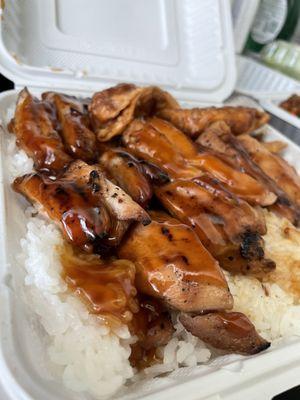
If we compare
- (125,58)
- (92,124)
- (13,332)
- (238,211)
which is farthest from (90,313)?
(125,58)

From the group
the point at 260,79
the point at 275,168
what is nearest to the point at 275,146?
the point at 275,168

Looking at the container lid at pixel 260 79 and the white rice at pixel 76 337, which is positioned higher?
the container lid at pixel 260 79

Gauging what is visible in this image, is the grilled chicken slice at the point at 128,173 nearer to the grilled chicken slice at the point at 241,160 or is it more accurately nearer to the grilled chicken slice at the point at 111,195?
the grilled chicken slice at the point at 111,195

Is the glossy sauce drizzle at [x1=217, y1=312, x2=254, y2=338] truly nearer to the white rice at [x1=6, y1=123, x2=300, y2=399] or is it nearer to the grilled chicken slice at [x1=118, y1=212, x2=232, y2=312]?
the grilled chicken slice at [x1=118, y1=212, x2=232, y2=312]

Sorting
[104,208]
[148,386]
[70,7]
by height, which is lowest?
[148,386]

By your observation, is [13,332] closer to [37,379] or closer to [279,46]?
[37,379]

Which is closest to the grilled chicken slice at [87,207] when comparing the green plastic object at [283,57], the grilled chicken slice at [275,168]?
the grilled chicken slice at [275,168]

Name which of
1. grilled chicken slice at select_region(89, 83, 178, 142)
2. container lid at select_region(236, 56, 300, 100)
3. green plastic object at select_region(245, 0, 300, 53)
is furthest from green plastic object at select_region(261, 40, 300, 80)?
grilled chicken slice at select_region(89, 83, 178, 142)
